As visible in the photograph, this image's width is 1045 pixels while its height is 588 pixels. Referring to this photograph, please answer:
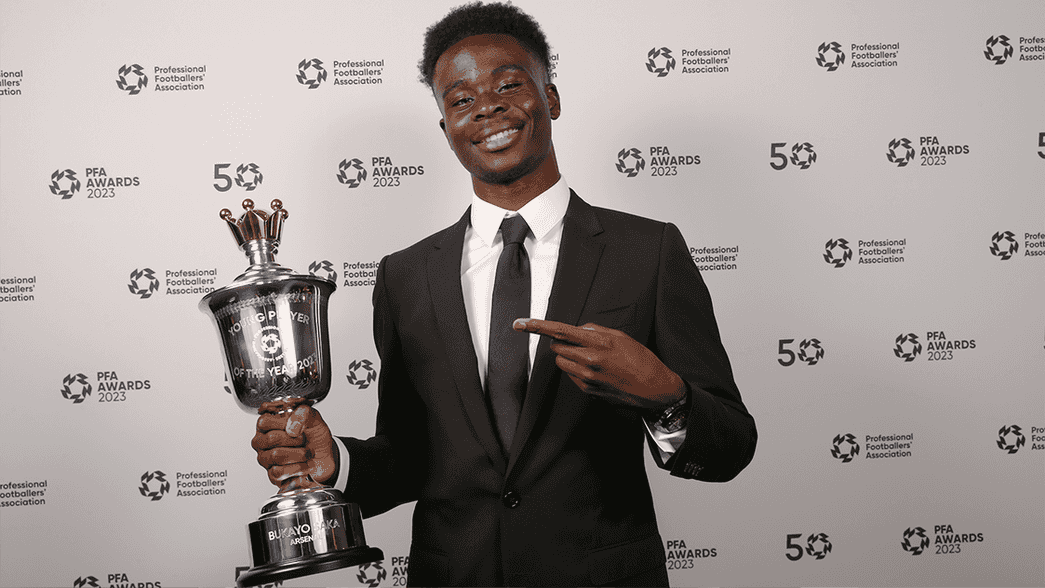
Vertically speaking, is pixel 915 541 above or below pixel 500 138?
below

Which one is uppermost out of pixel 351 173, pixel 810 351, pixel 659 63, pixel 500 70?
pixel 659 63

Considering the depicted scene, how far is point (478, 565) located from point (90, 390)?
78.2 inches

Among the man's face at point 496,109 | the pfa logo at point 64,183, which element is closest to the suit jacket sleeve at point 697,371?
the man's face at point 496,109

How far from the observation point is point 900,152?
305 centimetres

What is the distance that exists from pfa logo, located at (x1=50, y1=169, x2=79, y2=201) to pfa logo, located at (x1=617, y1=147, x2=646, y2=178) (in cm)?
206

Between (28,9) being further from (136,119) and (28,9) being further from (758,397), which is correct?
(758,397)

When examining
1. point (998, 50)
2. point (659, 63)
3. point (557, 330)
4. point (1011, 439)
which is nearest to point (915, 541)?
point (1011, 439)

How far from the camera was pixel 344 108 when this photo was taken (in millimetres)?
3020

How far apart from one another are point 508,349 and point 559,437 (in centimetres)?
22

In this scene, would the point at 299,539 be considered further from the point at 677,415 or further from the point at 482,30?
the point at 482,30

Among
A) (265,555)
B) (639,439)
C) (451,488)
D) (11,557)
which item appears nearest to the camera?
(265,555)

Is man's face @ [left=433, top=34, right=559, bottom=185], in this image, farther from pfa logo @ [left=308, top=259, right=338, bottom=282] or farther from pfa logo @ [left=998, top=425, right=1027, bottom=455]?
pfa logo @ [left=998, top=425, right=1027, bottom=455]

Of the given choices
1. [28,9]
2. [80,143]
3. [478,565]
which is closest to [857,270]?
[478,565]

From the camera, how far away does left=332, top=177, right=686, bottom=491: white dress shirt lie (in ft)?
5.89
